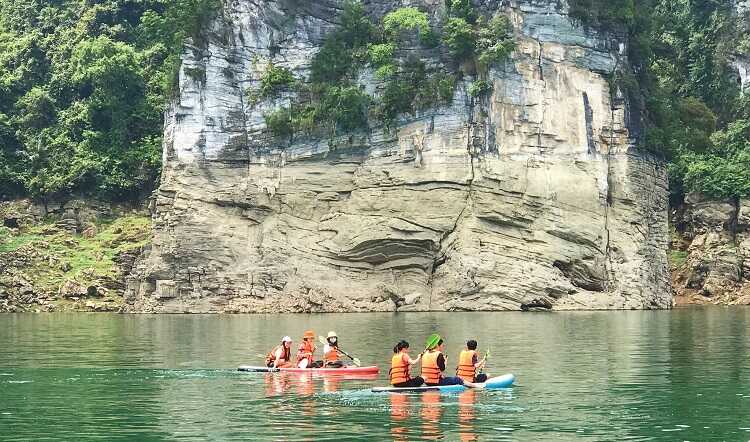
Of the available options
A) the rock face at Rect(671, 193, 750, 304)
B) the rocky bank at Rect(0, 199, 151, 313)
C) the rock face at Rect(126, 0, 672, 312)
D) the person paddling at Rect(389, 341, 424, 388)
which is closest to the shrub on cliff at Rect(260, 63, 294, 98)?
the rock face at Rect(126, 0, 672, 312)

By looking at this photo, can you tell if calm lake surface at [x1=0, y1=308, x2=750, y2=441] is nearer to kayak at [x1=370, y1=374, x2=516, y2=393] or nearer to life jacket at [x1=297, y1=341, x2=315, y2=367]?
kayak at [x1=370, y1=374, x2=516, y2=393]

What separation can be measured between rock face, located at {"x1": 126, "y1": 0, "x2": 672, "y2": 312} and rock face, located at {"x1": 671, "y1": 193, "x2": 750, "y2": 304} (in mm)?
3103

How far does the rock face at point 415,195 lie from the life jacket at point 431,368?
33567 mm

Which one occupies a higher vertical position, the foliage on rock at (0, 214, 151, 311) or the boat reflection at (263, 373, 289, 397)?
the foliage on rock at (0, 214, 151, 311)

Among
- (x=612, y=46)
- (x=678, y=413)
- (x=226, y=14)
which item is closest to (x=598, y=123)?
(x=612, y=46)

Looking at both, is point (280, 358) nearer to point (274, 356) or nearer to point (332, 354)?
point (274, 356)

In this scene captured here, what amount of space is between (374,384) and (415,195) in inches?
1364

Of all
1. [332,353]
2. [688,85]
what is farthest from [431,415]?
[688,85]

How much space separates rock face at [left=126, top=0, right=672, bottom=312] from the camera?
6225 cm

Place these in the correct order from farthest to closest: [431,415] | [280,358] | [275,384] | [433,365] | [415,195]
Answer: [415,195]
[280,358]
[275,384]
[433,365]
[431,415]

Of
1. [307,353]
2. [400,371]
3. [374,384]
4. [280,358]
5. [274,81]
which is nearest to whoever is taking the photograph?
[400,371]

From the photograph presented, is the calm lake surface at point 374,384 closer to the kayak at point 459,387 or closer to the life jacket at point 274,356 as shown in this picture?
the kayak at point 459,387

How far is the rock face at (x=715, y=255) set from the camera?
6681cm

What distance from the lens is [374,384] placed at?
2952 cm
